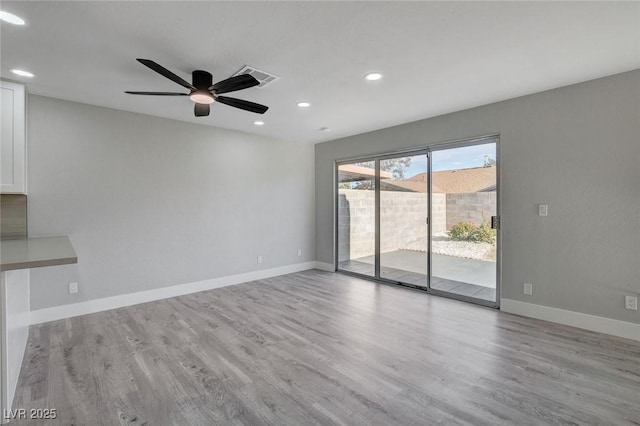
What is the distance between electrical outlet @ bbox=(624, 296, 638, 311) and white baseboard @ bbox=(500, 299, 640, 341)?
0.51 ft

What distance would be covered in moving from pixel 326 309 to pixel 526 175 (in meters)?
2.97

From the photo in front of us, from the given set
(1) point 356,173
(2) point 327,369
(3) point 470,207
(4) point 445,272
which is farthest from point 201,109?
(4) point 445,272

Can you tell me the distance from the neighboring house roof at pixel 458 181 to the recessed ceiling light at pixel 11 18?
4.54 m

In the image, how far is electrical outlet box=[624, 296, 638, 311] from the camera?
287cm

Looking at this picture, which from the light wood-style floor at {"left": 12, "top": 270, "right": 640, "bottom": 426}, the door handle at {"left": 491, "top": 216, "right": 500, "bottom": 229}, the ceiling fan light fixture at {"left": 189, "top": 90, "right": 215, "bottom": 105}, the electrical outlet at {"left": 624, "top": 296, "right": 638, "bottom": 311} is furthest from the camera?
the door handle at {"left": 491, "top": 216, "right": 500, "bottom": 229}

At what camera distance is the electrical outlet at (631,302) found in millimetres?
2873

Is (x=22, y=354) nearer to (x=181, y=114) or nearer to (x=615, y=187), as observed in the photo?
(x=181, y=114)

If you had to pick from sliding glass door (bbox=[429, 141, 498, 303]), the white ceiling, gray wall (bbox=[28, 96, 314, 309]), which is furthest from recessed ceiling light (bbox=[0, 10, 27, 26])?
sliding glass door (bbox=[429, 141, 498, 303])

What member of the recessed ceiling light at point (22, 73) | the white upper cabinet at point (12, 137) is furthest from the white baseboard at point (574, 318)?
the recessed ceiling light at point (22, 73)

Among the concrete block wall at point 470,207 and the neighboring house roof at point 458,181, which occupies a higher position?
the neighboring house roof at point 458,181

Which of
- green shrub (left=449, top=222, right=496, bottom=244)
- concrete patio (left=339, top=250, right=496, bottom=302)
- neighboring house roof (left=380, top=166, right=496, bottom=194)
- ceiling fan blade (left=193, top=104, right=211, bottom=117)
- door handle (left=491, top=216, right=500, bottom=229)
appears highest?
ceiling fan blade (left=193, top=104, right=211, bottom=117)

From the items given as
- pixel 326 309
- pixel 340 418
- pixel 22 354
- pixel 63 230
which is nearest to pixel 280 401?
pixel 340 418

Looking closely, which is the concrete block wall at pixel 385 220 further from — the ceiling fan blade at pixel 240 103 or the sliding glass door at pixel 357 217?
the ceiling fan blade at pixel 240 103

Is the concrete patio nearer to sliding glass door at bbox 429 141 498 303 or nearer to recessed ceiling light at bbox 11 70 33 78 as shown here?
sliding glass door at bbox 429 141 498 303
